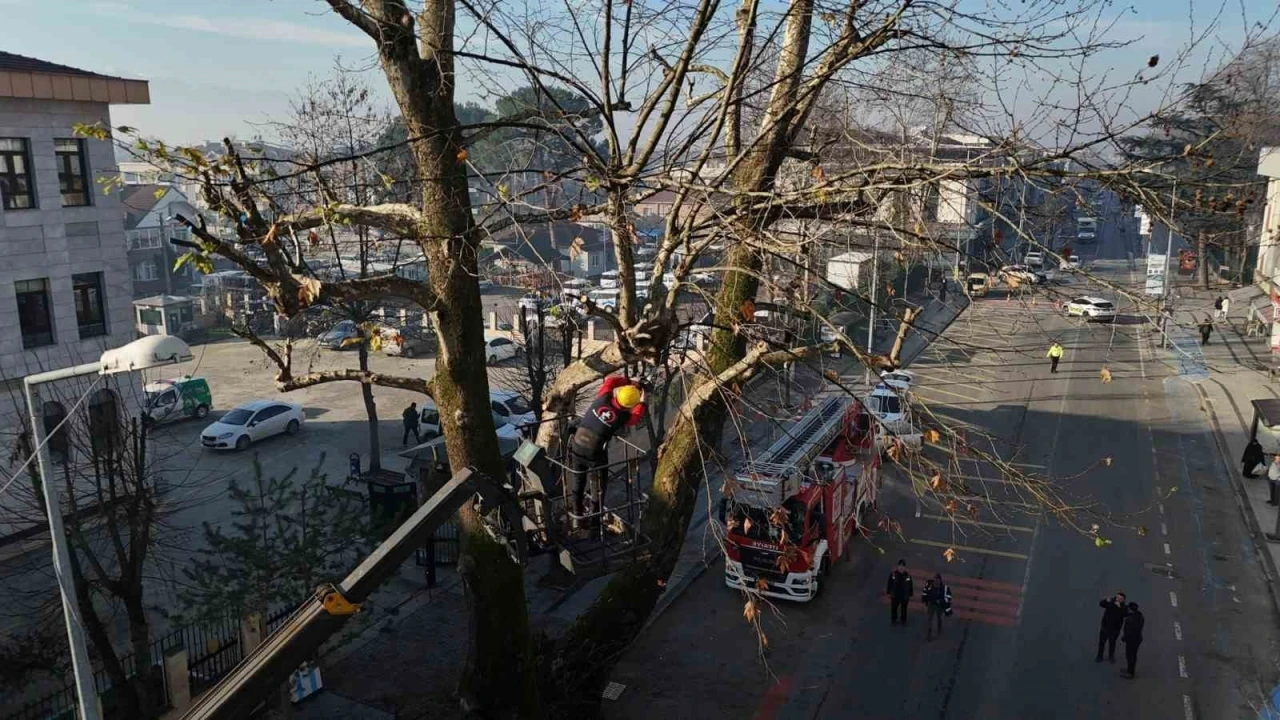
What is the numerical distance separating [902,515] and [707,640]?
295 inches

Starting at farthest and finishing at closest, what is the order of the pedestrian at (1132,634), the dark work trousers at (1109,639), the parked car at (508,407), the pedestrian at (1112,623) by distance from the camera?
1. the parked car at (508,407)
2. the dark work trousers at (1109,639)
3. the pedestrian at (1112,623)
4. the pedestrian at (1132,634)

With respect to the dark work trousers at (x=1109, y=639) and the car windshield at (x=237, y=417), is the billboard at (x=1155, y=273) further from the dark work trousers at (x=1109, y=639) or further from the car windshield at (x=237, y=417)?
the car windshield at (x=237, y=417)

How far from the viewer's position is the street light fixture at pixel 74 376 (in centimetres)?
683

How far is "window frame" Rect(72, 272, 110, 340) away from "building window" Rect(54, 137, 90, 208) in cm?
157

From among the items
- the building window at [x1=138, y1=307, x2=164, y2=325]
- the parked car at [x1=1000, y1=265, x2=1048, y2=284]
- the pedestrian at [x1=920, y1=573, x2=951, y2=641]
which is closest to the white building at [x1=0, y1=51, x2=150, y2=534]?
the pedestrian at [x1=920, y1=573, x2=951, y2=641]

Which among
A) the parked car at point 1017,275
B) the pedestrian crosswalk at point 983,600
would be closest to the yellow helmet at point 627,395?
the parked car at point 1017,275

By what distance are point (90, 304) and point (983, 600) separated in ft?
62.9

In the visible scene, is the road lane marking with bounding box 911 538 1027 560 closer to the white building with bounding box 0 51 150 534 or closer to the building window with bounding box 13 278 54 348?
the white building with bounding box 0 51 150 534

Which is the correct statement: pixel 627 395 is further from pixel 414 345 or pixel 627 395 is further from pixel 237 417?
pixel 414 345

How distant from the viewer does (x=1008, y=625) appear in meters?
15.8

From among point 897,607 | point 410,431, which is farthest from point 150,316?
point 897,607

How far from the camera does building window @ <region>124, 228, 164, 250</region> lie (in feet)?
185

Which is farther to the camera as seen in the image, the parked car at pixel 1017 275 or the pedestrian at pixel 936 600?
the pedestrian at pixel 936 600

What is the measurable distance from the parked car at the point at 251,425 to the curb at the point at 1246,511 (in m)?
24.9
